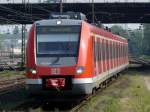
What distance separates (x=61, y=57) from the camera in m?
17.6

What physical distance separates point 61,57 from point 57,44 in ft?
2.00

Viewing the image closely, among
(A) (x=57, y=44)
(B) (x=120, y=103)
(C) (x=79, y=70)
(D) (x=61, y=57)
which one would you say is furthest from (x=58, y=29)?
(B) (x=120, y=103)

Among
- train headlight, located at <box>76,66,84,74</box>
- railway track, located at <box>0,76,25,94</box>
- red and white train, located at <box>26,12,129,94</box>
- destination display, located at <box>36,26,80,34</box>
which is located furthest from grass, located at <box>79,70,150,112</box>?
railway track, located at <box>0,76,25,94</box>

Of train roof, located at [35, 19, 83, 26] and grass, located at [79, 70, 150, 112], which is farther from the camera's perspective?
train roof, located at [35, 19, 83, 26]

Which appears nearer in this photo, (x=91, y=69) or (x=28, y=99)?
(x=91, y=69)

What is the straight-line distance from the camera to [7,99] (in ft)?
68.8

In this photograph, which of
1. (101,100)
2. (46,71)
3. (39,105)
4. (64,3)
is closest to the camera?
(46,71)

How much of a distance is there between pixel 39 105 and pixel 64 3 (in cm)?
4652

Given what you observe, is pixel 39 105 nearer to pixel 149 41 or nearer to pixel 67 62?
pixel 67 62

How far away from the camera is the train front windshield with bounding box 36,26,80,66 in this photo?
17609 mm

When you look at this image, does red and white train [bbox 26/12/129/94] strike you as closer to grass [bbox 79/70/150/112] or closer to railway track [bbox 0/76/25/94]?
grass [bbox 79/70/150/112]

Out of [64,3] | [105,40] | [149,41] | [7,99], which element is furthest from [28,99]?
[149,41]

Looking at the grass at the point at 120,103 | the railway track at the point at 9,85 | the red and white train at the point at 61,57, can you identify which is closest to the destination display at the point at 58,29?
the red and white train at the point at 61,57

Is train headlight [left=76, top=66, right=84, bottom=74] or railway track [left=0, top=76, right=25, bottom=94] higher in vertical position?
train headlight [left=76, top=66, right=84, bottom=74]
